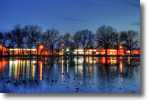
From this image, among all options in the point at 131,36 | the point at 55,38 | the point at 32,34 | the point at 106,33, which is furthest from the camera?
the point at 55,38

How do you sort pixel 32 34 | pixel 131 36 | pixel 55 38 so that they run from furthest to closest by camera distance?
pixel 55 38 → pixel 32 34 → pixel 131 36

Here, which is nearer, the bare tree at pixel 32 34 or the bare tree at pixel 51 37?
the bare tree at pixel 32 34

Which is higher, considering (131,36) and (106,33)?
(106,33)

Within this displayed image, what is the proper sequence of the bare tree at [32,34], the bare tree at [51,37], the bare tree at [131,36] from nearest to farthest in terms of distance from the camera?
1. the bare tree at [131,36]
2. the bare tree at [32,34]
3. the bare tree at [51,37]

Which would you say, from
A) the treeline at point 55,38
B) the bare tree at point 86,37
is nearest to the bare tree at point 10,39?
the treeline at point 55,38

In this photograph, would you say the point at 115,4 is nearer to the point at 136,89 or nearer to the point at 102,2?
the point at 102,2

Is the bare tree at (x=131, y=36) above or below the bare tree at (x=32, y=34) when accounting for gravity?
below

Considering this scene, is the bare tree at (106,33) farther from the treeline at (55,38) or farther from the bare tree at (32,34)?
the bare tree at (32,34)

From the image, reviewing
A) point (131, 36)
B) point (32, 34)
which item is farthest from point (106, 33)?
point (32, 34)

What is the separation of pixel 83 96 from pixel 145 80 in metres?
2.74

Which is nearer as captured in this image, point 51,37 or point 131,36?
point 131,36

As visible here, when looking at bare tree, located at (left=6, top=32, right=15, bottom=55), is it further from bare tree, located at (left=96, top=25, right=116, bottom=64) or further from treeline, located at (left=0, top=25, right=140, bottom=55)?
bare tree, located at (left=96, top=25, right=116, bottom=64)

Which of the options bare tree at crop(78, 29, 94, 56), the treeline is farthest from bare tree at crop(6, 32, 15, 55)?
bare tree at crop(78, 29, 94, 56)

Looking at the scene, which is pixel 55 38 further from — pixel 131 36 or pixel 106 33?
pixel 131 36
